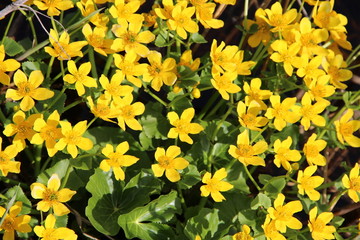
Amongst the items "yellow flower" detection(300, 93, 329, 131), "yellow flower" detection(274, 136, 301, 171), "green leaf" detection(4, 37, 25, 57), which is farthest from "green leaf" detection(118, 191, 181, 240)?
"green leaf" detection(4, 37, 25, 57)

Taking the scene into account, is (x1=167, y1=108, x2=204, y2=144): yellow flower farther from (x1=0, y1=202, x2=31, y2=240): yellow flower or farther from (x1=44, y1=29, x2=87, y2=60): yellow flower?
(x1=0, y1=202, x2=31, y2=240): yellow flower

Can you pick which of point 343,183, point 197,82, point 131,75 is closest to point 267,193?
point 343,183

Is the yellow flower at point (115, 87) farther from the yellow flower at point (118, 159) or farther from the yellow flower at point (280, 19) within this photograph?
the yellow flower at point (280, 19)

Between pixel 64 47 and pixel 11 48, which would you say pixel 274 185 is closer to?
pixel 64 47

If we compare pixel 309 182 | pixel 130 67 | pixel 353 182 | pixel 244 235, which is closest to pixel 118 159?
pixel 130 67

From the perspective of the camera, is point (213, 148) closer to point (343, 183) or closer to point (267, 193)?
point (267, 193)
